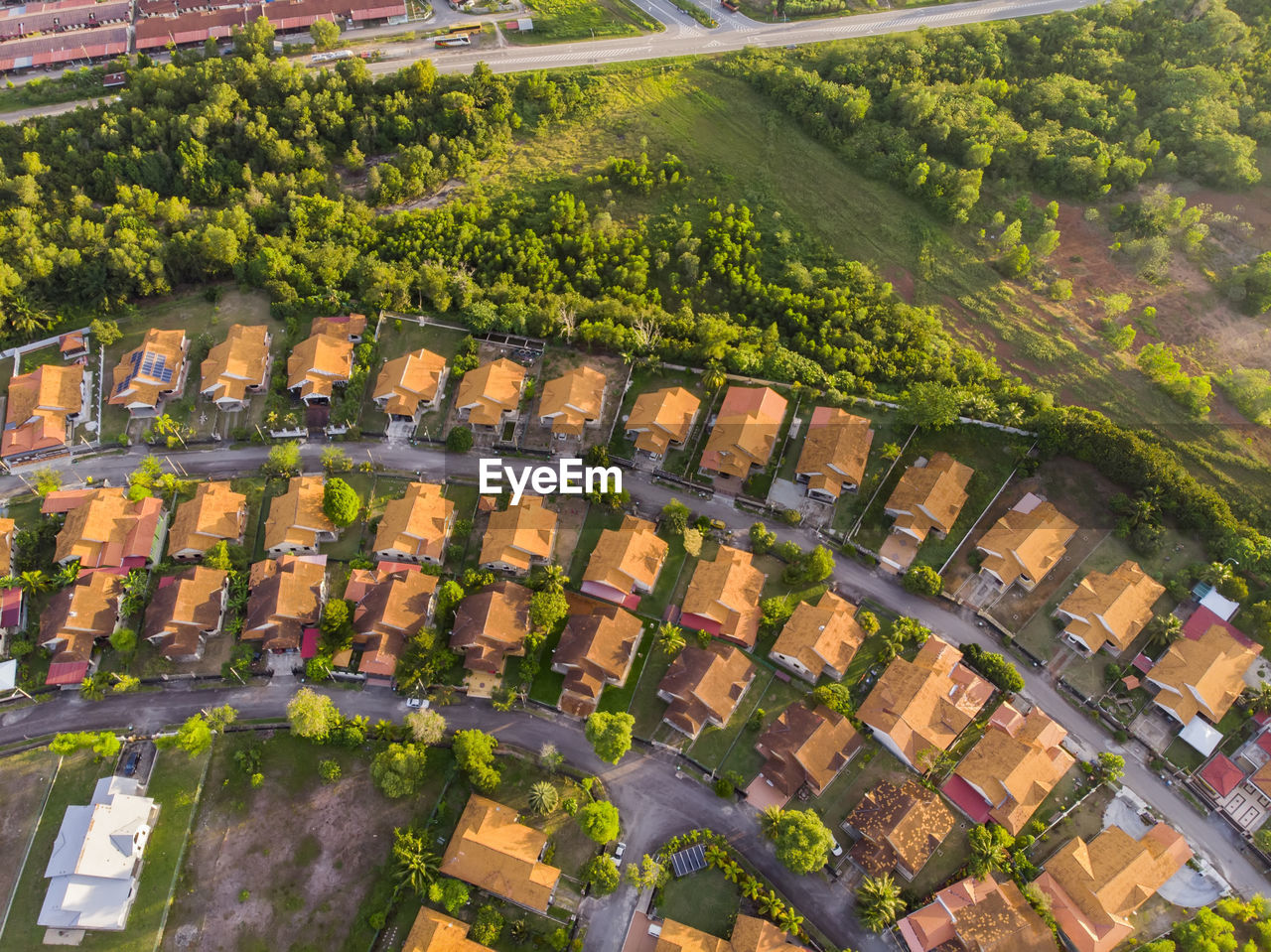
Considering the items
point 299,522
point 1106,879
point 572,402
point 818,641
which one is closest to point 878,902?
point 1106,879

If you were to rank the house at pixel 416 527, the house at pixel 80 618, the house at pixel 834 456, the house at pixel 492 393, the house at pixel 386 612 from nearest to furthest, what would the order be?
1. the house at pixel 386 612
2. the house at pixel 80 618
3. the house at pixel 416 527
4. the house at pixel 834 456
5. the house at pixel 492 393

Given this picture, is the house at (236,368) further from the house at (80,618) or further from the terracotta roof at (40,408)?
A: the house at (80,618)

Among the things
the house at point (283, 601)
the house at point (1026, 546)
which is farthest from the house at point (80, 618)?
the house at point (1026, 546)

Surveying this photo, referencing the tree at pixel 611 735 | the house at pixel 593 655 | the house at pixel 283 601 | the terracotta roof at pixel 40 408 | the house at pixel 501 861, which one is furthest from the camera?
the terracotta roof at pixel 40 408

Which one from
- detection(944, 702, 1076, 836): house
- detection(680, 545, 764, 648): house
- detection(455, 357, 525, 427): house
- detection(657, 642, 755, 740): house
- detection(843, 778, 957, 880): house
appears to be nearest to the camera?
detection(843, 778, 957, 880): house

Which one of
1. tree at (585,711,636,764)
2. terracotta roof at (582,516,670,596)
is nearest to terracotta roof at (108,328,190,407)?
terracotta roof at (582,516,670,596)

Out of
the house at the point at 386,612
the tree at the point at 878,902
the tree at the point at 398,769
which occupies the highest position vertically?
the tree at the point at 878,902

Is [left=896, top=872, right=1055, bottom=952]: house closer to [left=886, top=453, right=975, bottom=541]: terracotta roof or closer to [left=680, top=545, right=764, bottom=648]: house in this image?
[left=680, top=545, right=764, bottom=648]: house

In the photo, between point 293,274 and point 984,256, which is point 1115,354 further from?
point 293,274
